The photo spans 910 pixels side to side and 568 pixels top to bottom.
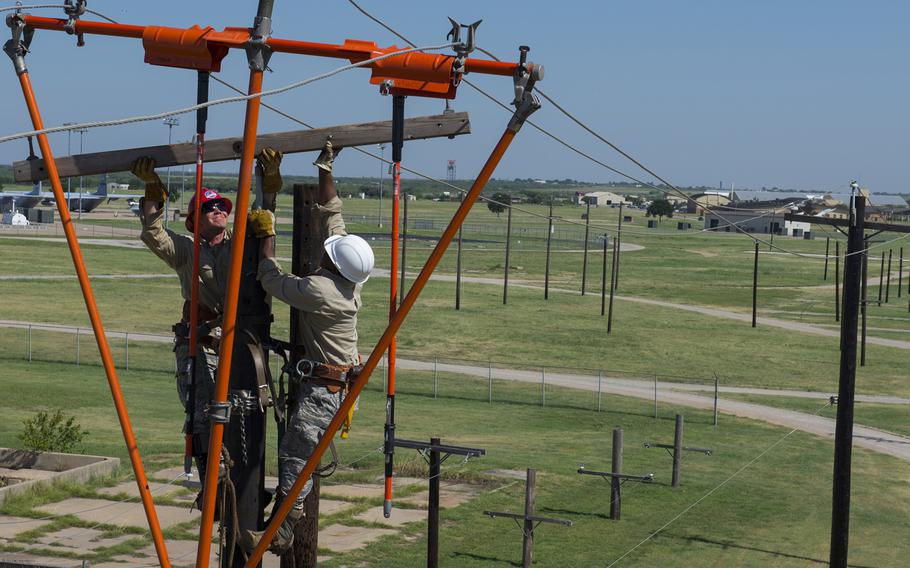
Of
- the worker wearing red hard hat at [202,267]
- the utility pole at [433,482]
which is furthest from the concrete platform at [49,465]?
the worker wearing red hard hat at [202,267]

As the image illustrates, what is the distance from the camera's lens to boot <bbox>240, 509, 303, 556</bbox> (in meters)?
8.75

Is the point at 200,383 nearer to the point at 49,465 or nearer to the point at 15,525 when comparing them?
the point at 15,525

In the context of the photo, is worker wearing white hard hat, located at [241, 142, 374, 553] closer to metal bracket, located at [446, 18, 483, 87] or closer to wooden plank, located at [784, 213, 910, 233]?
metal bracket, located at [446, 18, 483, 87]

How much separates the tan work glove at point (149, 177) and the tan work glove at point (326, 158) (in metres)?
1.05

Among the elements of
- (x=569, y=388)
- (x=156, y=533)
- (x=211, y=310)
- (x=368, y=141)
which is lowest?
(x=569, y=388)

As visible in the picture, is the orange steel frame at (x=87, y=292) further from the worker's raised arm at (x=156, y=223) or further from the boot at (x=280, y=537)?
the boot at (x=280, y=537)

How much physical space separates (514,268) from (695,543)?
77086 mm

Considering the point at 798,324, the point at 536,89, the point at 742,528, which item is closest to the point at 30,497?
the point at 742,528

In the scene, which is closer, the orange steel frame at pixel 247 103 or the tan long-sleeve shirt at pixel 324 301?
the orange steel frame at pixel 247 103

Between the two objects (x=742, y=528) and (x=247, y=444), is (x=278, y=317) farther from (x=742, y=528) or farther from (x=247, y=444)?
(x=247, y=444)

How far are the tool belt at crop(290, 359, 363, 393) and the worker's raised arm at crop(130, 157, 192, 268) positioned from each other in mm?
1133

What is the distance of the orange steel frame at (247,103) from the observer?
717 centimetres

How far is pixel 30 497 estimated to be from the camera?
73.9ft

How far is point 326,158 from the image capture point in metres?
8.49
